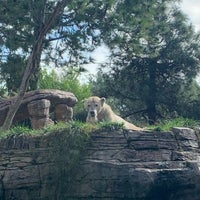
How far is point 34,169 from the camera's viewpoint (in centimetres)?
1316

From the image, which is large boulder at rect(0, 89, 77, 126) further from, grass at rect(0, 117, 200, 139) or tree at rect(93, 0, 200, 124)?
tree at rect(93, 0, 200, 124)

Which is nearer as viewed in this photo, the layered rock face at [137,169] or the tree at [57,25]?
the layered rock face at [137,169]

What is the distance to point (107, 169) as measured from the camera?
12.8m

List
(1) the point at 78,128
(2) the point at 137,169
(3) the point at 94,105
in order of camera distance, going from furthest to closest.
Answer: (3) the point at 94,105 → (1) the point at 78,128 → (2) the point at 137,169

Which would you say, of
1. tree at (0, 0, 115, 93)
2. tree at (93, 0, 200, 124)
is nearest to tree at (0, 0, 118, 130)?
tree at (0, 0, 115, 93)

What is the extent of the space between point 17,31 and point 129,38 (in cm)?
389

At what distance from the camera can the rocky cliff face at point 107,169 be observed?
42.1 ft

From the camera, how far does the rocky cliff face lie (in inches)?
505

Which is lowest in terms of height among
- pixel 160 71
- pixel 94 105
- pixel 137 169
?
pixel 137 169

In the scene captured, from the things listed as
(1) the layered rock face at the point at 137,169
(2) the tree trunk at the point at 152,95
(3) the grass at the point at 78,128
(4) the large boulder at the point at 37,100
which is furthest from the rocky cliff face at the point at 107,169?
(2) the tree trunk at the point at 152,95

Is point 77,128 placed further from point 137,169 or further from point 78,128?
point 137,169

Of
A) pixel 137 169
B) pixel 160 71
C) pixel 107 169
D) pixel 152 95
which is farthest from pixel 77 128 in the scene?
pixel 160 71

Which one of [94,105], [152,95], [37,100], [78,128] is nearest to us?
[78,128]

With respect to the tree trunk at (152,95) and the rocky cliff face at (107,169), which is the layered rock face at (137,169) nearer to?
the rocky cliff face at (107,169)
